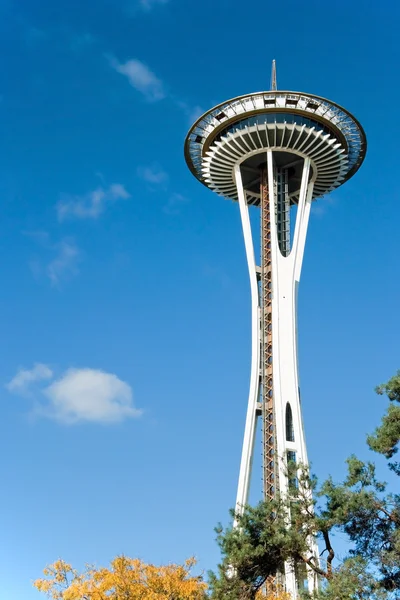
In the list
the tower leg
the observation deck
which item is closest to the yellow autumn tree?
the tower leg

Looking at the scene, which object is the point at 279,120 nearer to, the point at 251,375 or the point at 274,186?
the point at 274,186

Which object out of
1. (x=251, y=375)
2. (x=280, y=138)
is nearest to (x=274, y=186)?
(x=280, y=138)

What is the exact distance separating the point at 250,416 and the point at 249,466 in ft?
8.56

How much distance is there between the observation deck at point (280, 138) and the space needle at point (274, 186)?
0.06m

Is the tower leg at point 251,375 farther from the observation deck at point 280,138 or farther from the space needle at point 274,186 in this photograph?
the observation deck at point 280,138

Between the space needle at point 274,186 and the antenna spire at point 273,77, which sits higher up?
the antenna spire at point 273,77

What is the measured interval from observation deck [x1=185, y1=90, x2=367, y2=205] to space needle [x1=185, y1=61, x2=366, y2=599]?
0.20 feet

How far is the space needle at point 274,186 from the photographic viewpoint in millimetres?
40750

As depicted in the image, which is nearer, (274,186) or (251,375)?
(251,375)

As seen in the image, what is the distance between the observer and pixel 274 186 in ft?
155

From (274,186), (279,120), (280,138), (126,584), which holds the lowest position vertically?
(126,584)

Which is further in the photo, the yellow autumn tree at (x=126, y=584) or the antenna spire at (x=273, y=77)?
the antenna spire at (x=273, y=77)

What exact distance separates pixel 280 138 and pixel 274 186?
2.92m

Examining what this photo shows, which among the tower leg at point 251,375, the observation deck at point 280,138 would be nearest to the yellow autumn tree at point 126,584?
the tower leg at point 251,375
